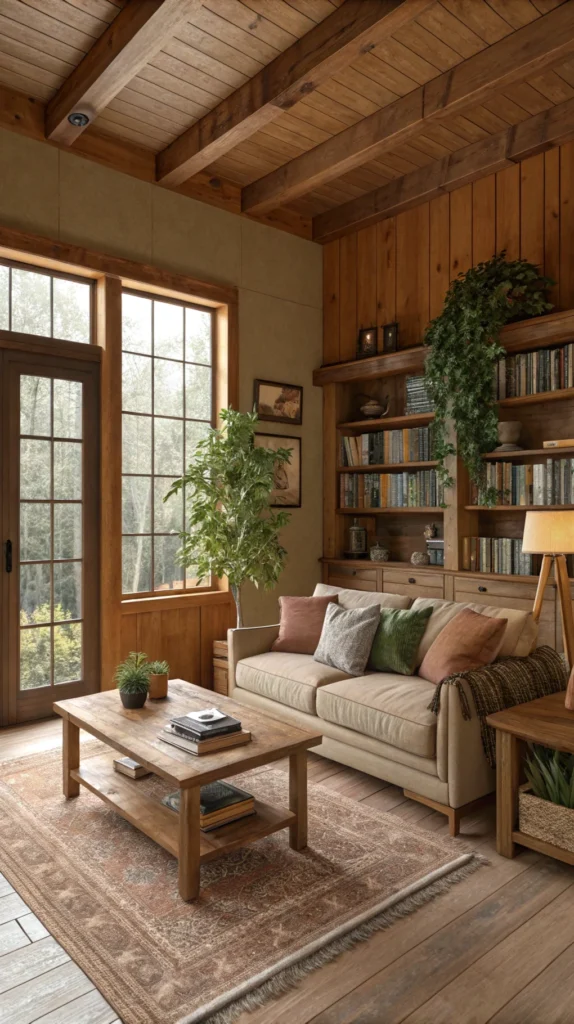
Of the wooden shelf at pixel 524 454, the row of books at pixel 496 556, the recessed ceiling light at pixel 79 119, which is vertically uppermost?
the recessed ceiling light at pixel 79 119

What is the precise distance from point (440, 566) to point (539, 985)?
3095mm

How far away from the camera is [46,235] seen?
4.12 meters

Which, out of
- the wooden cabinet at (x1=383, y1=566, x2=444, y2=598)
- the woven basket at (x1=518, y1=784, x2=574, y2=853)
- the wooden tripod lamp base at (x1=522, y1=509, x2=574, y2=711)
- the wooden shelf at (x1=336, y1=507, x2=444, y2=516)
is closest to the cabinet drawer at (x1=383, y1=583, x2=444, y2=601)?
the wooden cabinet at (x1=383, y1=566, x2=444, y2=598)

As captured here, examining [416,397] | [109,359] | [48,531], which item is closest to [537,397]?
[416,397]

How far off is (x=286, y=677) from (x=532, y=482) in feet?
6.55

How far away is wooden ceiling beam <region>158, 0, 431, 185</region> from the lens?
10.0ft

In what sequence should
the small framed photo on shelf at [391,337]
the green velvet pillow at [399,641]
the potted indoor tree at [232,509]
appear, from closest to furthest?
the green velvet pillow at [399,641], the potted indoor tree at [232,509], the small framed photo on shelf at [391,337]

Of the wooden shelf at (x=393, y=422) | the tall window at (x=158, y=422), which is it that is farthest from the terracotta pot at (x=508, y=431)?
the tall window at (x=158, y=422)

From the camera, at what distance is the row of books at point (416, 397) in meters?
4.89

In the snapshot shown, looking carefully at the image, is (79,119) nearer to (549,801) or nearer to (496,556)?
(496,556)

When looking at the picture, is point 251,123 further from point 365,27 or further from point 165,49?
point 365,27

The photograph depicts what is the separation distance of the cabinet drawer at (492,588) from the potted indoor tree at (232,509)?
4.07ft

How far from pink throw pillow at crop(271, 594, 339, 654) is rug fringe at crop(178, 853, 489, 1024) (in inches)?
65.4

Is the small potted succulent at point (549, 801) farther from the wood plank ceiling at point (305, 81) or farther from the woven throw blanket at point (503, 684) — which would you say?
the wood plank ceiling at point (305, 81)
